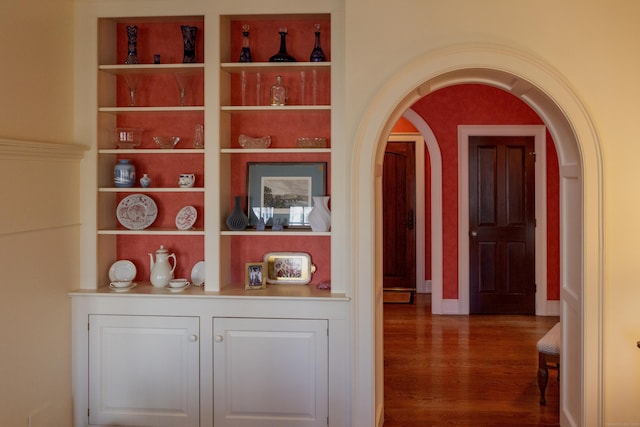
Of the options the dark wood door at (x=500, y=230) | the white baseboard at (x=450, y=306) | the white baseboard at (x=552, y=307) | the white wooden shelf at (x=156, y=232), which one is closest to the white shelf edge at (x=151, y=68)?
the white wooden shelf at (x=156, y=232)

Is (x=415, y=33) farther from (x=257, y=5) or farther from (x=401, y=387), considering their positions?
(x=401, y=387)

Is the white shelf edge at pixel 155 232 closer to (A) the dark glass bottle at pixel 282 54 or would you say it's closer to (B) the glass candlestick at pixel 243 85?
(B) the glass candlestick at pixel 243 85

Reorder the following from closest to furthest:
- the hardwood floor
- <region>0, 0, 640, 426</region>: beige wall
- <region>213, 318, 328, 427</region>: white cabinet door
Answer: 1. <region>0, 0, 640, 426</region>: beige wall
2. <region>213, 318, 328, 427</region>: white cabinet door
3. the hardwood floor

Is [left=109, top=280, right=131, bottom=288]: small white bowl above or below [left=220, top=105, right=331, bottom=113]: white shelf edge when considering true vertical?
below

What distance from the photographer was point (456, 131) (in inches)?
289

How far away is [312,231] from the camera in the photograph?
394cm

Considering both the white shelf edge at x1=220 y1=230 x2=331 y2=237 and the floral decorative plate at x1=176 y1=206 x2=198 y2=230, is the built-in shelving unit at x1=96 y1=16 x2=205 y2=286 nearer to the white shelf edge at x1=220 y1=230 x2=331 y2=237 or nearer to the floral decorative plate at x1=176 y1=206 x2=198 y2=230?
the floral decorative plate at x1=176 y1=206 x2=198 y2=230

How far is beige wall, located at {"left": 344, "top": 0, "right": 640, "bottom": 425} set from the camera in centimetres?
335

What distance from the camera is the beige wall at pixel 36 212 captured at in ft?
10.9

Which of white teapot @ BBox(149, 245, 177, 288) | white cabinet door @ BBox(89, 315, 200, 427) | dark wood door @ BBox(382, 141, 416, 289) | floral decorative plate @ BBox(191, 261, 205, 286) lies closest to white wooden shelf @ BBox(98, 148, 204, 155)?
white teapot @ BBox(149, 245, 177, 288)

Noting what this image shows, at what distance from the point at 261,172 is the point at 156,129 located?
29.5 inches

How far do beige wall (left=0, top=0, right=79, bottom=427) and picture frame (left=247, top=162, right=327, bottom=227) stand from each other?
108cm

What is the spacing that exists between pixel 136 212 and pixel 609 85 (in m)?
2.83

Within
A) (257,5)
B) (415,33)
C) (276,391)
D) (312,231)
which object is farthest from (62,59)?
(276,391)
